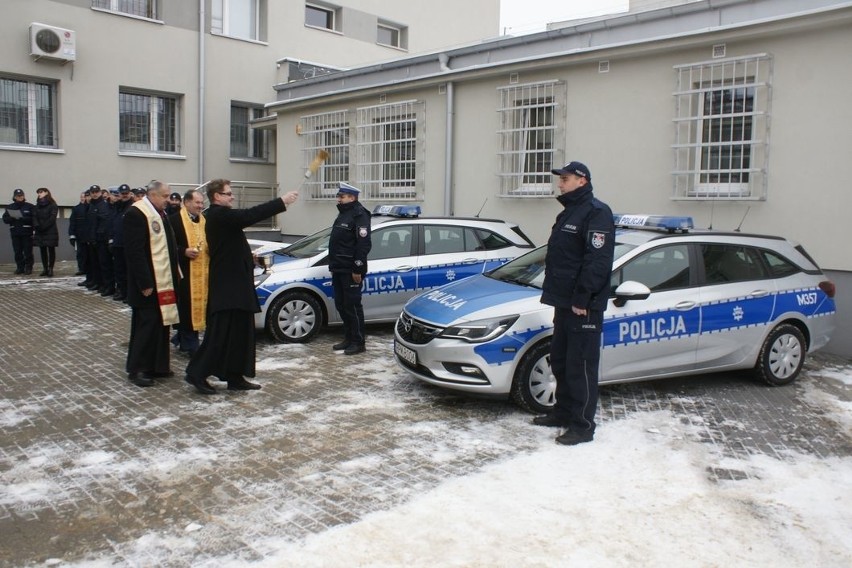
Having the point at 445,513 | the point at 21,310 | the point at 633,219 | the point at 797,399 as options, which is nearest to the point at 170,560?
the point at 445,513

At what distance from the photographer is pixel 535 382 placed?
5828mm

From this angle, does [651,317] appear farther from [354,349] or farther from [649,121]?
[649,121]

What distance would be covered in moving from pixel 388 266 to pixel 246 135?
1183 centimetres

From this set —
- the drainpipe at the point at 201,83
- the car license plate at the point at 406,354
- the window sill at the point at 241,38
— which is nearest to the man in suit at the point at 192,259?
the car license plate at the point at 406,354

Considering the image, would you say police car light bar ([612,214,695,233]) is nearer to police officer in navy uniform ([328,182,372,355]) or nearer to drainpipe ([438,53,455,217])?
police officer in navy uniform ([328,182,372,355])

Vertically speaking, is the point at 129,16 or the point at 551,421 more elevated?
the point at 129,16

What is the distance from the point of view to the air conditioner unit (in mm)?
15102

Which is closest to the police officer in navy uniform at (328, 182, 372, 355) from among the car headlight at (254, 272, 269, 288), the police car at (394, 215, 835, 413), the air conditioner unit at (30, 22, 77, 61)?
the car headlight at (254, 272, 269, 288)

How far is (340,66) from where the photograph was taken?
21.1m

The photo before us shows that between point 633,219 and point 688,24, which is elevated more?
point 688,24

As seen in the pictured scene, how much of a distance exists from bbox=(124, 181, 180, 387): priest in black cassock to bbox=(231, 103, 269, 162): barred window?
12.8 m

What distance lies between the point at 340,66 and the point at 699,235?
1646 cm

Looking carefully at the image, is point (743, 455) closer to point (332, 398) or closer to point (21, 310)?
point (332, 398)

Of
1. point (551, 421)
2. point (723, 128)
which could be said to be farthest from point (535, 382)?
point (723, 128)
